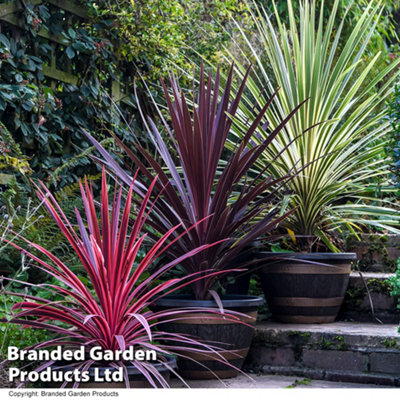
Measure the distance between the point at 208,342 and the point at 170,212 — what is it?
0.57m

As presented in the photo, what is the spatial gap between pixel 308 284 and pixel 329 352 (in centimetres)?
38

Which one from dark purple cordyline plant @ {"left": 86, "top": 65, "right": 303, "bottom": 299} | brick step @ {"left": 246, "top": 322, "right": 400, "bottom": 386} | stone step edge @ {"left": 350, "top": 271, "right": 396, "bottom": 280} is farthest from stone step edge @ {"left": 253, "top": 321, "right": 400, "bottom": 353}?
dark purple cordyline plant @ {"left": 86, "top": 65, "right": 303, "bottom": 299}

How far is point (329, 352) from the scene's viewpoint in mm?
2705

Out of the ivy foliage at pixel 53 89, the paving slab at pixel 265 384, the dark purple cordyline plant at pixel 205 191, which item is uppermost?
the ivy foliage at pixel 53 89

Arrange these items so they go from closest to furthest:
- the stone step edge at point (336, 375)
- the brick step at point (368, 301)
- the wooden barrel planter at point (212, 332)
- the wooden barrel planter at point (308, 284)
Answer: the wooden barrel planter at point (212, 332) → the stone step edge at point (336, 375) → the wooden barrel planter at point (308, 284) → the brick step at point (368, 301)

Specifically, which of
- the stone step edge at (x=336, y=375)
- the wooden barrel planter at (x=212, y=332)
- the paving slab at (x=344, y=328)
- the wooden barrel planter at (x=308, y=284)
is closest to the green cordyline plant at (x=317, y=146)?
the wooden barrel planter at (x=308, y=284)

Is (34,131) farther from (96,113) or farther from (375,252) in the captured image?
(375,252)

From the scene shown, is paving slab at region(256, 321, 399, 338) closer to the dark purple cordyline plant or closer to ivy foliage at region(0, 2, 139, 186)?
the dark purple cordyline plant

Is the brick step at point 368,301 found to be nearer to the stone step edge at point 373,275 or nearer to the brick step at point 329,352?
the stone step edge at point 373,275

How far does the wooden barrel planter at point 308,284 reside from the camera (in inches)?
117

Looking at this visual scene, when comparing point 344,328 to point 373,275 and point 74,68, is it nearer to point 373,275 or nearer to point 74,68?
point 373,275

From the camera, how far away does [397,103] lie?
2.60 meters

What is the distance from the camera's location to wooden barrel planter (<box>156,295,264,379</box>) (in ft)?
7.98

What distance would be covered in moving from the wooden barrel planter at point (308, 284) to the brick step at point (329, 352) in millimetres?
92
